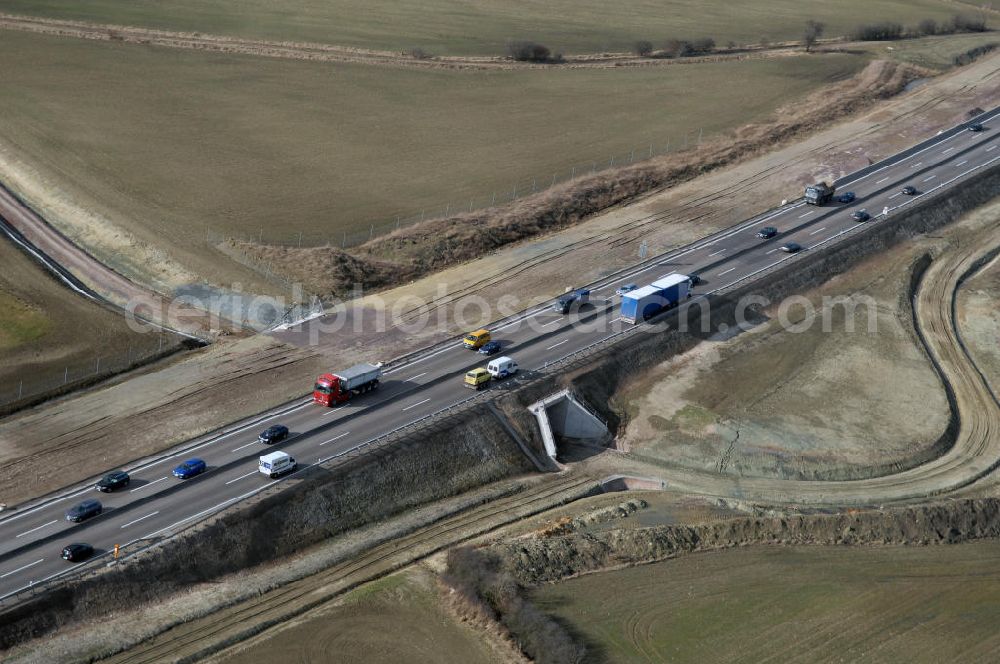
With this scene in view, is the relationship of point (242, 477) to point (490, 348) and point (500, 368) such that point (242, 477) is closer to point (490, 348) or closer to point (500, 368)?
point (500, 368)

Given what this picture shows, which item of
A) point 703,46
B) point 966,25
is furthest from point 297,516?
point 966,25

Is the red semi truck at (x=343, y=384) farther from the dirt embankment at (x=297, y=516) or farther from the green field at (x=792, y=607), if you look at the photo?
the green field at (x=792, y=607)

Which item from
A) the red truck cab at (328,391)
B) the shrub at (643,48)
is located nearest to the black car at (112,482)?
the red truck cab at (328,391)

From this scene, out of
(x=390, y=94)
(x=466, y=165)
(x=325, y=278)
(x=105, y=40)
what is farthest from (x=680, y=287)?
(x=105, y=40)

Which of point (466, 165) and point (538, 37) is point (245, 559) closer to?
point (466, 165)

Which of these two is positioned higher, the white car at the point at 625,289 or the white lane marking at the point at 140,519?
the white car at the point at 625,289

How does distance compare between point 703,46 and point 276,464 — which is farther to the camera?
point 703,46

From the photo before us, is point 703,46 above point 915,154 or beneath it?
above

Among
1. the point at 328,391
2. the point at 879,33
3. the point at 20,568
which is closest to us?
the point at 20,568
